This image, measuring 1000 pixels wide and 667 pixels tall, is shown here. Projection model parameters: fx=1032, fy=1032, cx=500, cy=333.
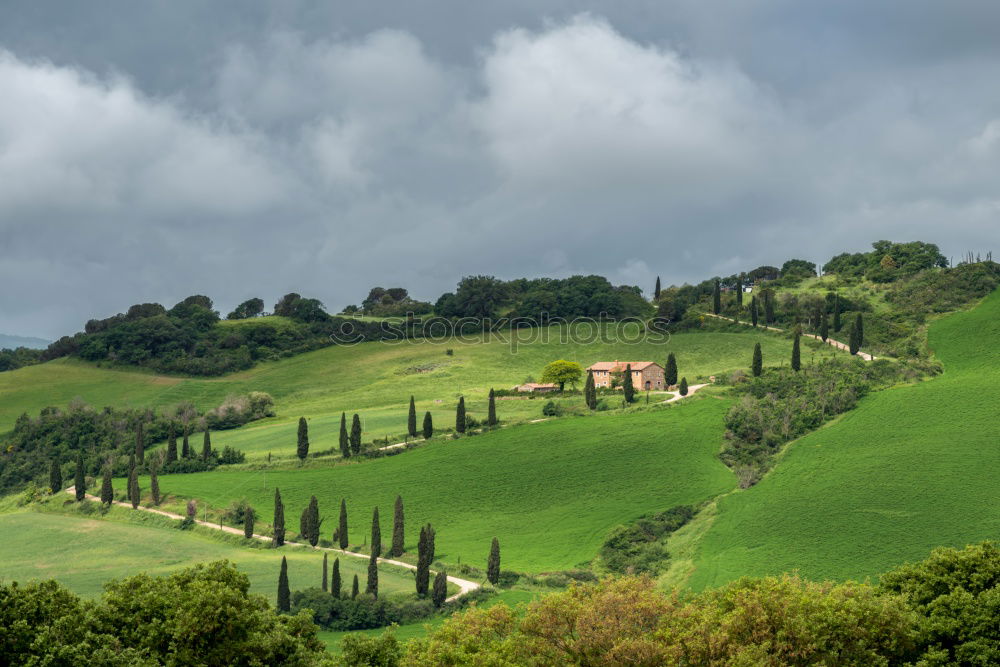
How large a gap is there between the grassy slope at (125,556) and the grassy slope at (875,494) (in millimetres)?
27470

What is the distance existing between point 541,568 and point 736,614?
1598 inches

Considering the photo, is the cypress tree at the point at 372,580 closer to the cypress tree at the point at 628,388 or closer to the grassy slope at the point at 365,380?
the grassy slope at the point at 365,380

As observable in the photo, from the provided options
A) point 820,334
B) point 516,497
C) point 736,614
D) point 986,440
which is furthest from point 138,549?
point 820,334

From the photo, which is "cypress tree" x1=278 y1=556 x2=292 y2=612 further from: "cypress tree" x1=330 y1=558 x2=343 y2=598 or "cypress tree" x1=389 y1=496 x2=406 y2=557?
"cypress tree" x1=389 y1=496 x2=406 y2=557

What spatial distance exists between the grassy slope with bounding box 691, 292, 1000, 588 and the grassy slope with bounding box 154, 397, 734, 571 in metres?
9.06

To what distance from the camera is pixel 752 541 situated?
7944 cm

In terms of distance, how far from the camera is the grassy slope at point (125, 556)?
79.2 m

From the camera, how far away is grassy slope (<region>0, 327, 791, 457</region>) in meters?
128

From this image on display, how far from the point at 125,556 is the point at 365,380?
75.4 m

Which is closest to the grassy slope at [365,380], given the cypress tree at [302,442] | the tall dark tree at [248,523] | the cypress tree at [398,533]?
the cypress tree at [302,442]

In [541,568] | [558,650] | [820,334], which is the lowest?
[541,568]

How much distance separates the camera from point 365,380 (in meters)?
161

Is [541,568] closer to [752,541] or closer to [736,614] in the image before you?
[752,541]

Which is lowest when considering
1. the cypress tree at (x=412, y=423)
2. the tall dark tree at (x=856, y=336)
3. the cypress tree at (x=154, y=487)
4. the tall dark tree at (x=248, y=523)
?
the tall dark tree at (x=248, y=523)
